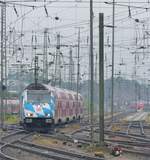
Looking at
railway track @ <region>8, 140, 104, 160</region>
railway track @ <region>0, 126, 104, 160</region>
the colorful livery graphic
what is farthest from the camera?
the colorful livery graphic

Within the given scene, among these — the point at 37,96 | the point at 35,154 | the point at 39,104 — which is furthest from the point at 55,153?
the point at 37,96

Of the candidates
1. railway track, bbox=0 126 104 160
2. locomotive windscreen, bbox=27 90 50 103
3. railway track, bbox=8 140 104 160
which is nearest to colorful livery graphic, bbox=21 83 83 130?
locomotive windscreen, bbox=27 90 50 103

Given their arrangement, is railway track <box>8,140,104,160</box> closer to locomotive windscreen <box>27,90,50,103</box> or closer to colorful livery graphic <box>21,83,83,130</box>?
colorful livery graphic <box>21,83,83,130</box>

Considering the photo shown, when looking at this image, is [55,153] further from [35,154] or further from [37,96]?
[37,96]

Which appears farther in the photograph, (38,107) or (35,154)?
(38,107)

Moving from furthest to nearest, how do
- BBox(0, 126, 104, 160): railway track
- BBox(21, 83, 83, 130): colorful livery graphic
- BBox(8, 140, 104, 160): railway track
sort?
BBox(21, 83, 83, 130): colorful livery graphic
BBox(0, 126, 104, 160): railway track
BBox(8, 140, 104, 160): railway track

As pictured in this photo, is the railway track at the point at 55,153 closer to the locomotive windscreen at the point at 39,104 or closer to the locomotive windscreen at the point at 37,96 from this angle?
the locomotive windscreen at the point at 39,104

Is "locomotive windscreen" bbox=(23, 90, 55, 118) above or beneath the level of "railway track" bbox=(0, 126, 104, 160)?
above

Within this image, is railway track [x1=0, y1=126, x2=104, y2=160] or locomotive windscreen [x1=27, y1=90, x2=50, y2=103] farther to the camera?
locomotive windscreen [x1=27, y1=90, x2=50, y2=103]

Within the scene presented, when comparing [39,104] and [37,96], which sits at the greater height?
[37,96]

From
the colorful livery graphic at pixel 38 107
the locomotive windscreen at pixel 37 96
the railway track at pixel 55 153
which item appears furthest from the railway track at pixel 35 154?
the locomotive windscreen at pixel 37 96

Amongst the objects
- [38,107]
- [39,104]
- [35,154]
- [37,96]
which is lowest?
[35,154]

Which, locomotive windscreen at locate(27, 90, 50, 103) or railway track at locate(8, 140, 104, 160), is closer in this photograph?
railway track at locate(8, 140, 104, 160)

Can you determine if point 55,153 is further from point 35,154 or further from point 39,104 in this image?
point 39,104
